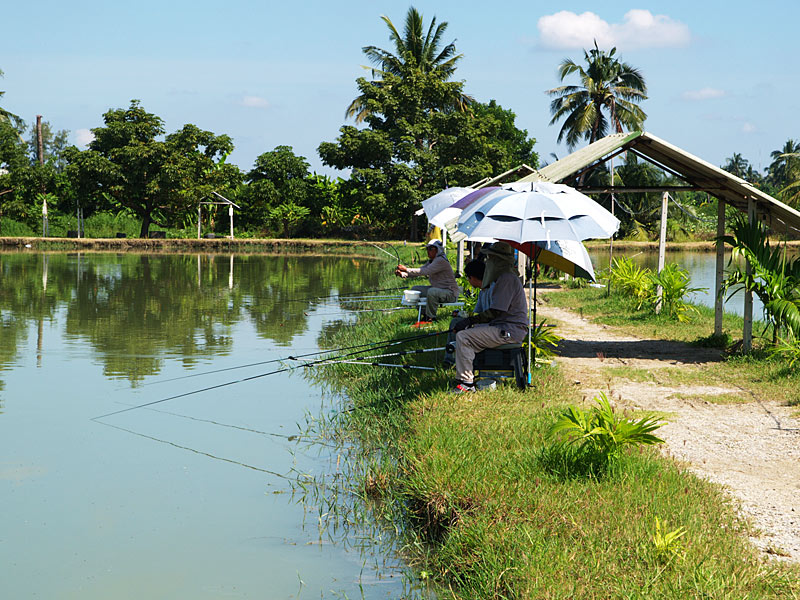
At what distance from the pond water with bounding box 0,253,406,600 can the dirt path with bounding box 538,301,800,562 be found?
2190 millimetres

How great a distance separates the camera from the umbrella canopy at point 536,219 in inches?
272

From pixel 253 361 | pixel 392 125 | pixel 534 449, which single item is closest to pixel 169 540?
pixel 534 449

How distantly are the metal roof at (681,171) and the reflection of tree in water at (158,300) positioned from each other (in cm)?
539

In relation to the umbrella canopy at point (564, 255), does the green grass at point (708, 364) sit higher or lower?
lower

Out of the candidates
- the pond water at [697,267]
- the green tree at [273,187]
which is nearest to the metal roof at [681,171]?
the pond water at [697,267]

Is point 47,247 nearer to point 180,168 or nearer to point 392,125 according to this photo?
point 180,168

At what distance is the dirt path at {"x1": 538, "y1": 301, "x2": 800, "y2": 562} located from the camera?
4.84 m

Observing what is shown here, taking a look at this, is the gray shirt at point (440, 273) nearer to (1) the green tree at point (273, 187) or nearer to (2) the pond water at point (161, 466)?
(2) the pond water at point (161, 466)

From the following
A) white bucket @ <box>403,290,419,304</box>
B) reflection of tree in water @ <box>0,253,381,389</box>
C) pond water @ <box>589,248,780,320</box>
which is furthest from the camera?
pond water @ <box>589,248,780,320</box>

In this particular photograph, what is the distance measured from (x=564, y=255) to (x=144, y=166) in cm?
3864

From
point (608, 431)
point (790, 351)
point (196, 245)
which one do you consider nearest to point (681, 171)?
point (790, 351)

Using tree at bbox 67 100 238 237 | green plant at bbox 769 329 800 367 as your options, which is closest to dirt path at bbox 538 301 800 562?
green plant at bbox 769 329 800 367

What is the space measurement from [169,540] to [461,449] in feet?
6.54

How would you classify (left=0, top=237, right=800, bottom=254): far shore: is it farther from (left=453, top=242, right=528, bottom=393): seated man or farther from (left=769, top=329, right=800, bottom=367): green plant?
(left=453, top=242, right=528, bottom=393): seated man
